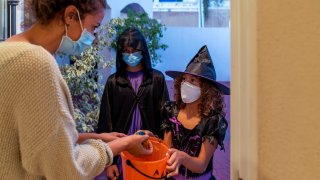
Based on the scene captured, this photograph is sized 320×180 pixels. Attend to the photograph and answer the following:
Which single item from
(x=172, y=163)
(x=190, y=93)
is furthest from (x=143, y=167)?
(x=190, y=93)

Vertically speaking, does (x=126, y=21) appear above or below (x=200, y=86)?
above

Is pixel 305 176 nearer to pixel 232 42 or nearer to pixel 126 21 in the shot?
pixel 232 42

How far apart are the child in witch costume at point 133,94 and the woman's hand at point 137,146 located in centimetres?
85

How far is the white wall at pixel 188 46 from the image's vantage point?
10.2ft

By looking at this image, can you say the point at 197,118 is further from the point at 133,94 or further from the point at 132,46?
the point at 132,46

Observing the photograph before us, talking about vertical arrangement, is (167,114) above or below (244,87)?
below

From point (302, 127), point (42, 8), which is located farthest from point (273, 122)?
point (42, 8)

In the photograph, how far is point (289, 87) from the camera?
0.49 meters

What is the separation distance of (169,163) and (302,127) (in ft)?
2.55

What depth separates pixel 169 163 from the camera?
121cm

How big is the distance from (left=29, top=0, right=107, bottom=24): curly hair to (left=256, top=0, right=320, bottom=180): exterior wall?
581 mm

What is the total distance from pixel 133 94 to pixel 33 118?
4.83ft

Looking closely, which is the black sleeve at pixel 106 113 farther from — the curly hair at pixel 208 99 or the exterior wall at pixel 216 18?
the exterior wall at pixel 216 18

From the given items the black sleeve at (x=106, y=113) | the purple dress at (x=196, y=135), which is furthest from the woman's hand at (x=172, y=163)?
the black sleeve at (x=106, y=113)
